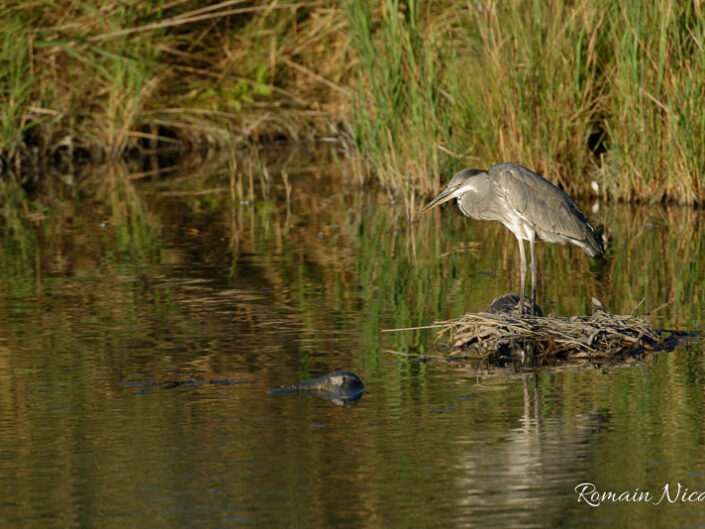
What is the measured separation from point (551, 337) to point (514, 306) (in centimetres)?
95

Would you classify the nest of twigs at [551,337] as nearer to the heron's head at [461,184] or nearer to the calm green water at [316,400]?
the calm green water at [316,400]

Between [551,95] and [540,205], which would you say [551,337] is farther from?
[551,95]

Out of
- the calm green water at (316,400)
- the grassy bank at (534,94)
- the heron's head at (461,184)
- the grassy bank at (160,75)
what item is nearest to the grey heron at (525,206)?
the heron's head at (461,184)

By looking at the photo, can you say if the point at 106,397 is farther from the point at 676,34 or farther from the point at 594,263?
the point at 676,34

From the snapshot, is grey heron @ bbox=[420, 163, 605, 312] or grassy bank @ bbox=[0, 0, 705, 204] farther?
grassy bank @ bbox=[0, 0, 705, 204]

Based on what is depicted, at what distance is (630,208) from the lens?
42.9 ft

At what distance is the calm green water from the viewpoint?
201 inches

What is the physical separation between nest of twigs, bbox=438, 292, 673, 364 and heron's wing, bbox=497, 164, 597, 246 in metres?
0.92

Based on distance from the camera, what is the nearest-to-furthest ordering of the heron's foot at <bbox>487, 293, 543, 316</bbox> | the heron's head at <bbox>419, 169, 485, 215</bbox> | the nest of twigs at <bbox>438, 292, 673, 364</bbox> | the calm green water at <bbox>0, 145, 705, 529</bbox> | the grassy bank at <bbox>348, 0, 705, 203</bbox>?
the calm green water at <bbox>0, 145, 705, 529</bbox> → the nest of twigs at <bbox>438, 292, 673, 364</bbox> → the heron's foot at <bbox>487, 293, 543, 316</bbox> → the heron's head at <bbox>419, 169, 485, 215</bbox> → the grassy bank at <bbox>348, 0, 705, 203</bbox>

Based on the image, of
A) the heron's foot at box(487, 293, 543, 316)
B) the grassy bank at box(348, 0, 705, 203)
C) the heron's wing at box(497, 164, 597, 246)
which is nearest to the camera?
the heron's foot at box(487, 293, 543, 316)

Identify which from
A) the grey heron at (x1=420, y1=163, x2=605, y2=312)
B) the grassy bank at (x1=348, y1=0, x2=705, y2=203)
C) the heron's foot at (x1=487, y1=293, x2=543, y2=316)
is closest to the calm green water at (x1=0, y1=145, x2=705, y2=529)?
the heron's foot at (x1=487, y1=293, x2=543, y2=316)

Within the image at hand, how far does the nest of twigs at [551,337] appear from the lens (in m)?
7.32

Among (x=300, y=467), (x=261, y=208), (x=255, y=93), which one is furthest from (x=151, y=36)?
(x=300, y=467)

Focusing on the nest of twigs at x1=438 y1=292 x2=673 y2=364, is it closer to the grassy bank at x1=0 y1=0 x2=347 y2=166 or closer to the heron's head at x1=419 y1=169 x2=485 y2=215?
the heron's head at x1=419 y1=169 x2=485 y2=215
